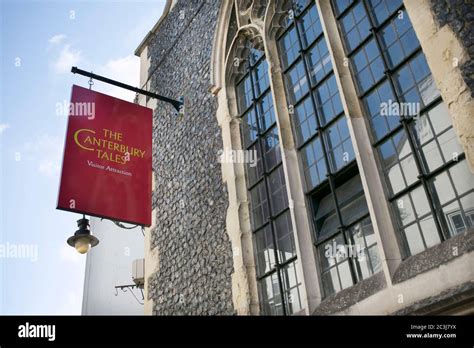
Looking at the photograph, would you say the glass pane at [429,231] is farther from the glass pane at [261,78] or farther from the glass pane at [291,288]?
the glass pane at [261,78]

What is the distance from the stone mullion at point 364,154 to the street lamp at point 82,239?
12.6ft

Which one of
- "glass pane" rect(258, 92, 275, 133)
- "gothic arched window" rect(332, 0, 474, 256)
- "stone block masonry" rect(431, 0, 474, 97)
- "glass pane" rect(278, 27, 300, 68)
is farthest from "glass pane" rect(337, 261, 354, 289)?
"glass pane" rect(278, 27, 300, 68)

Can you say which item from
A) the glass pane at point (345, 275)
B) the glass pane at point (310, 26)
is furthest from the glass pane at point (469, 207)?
the glass pane at point (310, 26)

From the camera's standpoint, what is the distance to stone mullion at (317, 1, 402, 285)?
5.36 m

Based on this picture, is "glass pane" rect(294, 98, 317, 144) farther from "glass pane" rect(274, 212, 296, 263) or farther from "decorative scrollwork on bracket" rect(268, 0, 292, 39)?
"decorative scrollwork on bracket" rect(268, 0, 292, 39)

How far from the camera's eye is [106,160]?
772 cm

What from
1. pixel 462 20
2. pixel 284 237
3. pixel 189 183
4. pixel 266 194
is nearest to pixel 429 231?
pixel 462 20

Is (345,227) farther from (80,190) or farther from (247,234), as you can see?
(80,190)

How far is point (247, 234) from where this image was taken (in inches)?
299

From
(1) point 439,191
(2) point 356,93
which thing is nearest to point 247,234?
(2) point 356,93

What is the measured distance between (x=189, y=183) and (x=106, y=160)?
190 centimetres

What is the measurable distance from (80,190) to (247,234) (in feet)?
7.52

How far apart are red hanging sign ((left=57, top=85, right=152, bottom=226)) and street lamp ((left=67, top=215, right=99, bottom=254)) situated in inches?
20.2
